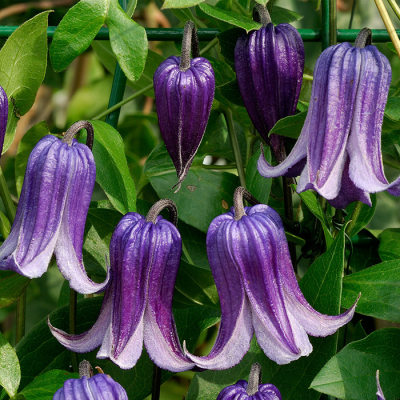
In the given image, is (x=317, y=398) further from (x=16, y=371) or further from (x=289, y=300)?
(x=16, y=371)

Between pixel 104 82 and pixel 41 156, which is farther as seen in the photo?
pixel 104 82

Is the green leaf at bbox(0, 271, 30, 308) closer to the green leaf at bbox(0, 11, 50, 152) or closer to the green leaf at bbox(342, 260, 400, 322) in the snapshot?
the green leaf at bbox(0, 11, 50, 152)

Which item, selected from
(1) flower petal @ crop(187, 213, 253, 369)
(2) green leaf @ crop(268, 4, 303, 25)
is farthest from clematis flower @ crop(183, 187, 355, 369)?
(2) green leaf @ crop(268, 4, 303, 25)

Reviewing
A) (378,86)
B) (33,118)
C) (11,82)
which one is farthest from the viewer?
(33,118)

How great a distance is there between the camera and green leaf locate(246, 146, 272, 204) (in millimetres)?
913

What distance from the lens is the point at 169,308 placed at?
0.79 metres

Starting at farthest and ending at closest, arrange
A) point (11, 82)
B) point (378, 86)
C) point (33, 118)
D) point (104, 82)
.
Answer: point (33, 118), point (104, 82), point (11, 82), point (378, 86)

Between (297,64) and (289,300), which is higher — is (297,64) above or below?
above

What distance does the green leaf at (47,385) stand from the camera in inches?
31.9

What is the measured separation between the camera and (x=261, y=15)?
0.87 m

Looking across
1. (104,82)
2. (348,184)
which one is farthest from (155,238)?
(104,82)

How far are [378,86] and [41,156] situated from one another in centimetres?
32

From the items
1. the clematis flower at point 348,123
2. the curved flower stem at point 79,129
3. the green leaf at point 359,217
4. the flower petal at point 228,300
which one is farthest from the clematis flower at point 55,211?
the green leaf at point 359,217

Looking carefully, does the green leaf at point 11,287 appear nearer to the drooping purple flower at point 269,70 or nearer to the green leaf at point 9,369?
the green leaf at point 9,369
